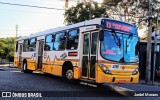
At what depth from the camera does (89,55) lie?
45.1 ft

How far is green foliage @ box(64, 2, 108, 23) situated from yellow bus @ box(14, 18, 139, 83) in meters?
29.4

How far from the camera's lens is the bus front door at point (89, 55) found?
43.8 feet

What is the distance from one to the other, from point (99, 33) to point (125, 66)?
1929 millimetres

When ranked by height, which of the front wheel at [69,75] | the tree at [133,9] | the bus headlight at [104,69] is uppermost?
the tree at [133,9]

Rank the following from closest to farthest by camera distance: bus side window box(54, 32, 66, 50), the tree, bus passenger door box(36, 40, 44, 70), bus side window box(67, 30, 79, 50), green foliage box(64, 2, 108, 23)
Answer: bus side window box(67, 30, 79, 50) → bus side window box(54, 32, 66, 50) → bus passenger door box(36, 40, 44, 70) → the tree → green foliage box(64, 2, 108, 23)

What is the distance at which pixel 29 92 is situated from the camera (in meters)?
12.0

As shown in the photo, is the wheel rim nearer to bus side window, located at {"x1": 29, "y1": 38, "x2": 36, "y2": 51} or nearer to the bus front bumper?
the bus front bumper

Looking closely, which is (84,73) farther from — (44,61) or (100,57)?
(44,61)

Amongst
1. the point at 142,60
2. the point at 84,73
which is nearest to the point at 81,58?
the point at 84,73

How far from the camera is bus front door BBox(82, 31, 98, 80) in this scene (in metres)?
13.3

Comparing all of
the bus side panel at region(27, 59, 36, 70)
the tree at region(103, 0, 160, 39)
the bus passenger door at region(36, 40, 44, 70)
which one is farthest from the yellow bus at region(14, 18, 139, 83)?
the tree at region(103, 0, 160, 39)

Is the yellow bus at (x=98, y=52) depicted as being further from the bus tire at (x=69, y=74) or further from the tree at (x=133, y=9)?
the tree at (x=133, y=9)

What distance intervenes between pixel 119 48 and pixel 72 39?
3.10 meters

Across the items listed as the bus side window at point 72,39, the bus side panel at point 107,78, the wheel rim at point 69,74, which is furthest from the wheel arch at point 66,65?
the bus side panel at point 107,78
